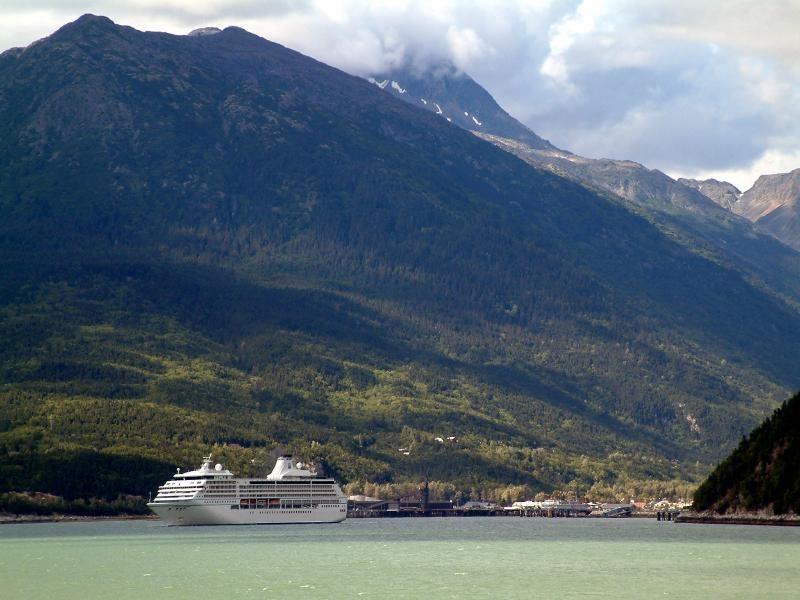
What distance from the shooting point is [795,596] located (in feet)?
400

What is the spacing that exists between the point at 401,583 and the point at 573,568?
925 inches

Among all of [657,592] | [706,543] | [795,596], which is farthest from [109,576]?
[706,543]

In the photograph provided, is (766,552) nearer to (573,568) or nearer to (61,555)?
(573,568)

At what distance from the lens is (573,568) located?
157375 mm

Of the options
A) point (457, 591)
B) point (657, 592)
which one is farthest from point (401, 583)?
point (657, 592)

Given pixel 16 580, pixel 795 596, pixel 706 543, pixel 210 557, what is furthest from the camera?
pixel 706 543

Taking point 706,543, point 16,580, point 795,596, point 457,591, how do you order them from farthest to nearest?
point 706,543 < point 16,580 < point 457,591 < point 795,596

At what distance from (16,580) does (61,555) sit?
129 feet

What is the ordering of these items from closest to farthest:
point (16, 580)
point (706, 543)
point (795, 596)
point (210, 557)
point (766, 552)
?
1. point (795, 596)
2. point (16, 580)
3. point (766, 552)
4. point (210, 557)
5. point (706, 543)

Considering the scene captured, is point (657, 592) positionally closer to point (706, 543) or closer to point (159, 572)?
point (159, 572)

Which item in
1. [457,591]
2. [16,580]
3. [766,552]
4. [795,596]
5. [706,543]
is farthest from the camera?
[706,543]

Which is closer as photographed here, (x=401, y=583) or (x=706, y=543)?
(x=401, y=583)

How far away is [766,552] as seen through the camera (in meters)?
172

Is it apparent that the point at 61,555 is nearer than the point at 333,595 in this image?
No
